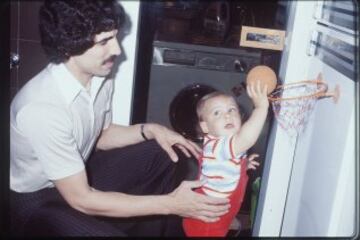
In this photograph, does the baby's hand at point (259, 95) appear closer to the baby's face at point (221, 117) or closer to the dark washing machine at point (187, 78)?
the baby's face at point (221, 117)

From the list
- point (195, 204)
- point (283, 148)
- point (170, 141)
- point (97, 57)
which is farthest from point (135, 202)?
A: point (283, 148)

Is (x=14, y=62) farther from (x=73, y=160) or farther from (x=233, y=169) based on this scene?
(x=233, y=169)

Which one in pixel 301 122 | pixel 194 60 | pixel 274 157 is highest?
pixel 194 60

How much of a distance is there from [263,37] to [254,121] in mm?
265

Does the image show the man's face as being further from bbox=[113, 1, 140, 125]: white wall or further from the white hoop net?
the white hoop net

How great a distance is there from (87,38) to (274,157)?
25.5 inches

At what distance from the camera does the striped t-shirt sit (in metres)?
1.03

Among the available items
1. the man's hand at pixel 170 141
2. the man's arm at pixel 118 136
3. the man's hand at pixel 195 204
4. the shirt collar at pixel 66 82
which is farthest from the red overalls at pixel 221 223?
the shirt collar at pixel 66 82

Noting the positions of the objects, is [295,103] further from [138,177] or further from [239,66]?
[138,177]

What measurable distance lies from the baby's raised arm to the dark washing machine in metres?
0.27

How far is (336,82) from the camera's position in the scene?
974mm

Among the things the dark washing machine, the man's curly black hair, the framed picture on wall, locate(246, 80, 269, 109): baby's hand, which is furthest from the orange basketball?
the man's curly black hair

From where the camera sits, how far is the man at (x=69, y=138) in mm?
946

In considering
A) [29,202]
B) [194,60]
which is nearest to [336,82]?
[194,60]
